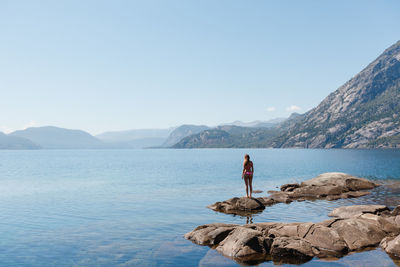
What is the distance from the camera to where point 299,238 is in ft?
59.5

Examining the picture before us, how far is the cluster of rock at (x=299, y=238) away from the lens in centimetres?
1698

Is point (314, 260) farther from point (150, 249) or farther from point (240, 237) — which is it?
point (150, 249)

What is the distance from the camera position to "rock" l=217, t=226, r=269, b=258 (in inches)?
678

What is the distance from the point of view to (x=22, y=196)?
4284 centimetres

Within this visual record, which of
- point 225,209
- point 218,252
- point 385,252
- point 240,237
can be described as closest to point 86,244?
point 218,252

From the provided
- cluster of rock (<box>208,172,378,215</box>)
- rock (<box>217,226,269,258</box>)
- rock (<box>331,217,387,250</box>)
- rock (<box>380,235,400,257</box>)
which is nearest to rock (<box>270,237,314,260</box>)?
rock (<box>217,226,269,258</box>)

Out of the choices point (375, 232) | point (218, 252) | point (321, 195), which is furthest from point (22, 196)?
point (375, 232)

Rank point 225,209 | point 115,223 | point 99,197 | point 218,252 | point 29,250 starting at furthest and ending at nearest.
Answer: point 99,197 < point 225,209 < point 115,223 < point 29,250 < point 218,252

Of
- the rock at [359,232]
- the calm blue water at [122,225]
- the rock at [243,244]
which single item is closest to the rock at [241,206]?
the calm blue water at [122,225]

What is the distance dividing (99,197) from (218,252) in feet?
90.3

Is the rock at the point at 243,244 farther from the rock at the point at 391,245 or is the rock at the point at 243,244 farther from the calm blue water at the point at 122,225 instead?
the rock at the point at 391,245

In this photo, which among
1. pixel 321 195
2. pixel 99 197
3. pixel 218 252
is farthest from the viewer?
pixel 99 197

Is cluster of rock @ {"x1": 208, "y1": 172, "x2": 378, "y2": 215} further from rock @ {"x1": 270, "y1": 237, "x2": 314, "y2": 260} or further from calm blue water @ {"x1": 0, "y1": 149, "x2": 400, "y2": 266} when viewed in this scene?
rock @ {"x1": 270, "y1": 237, "x2": 314, "y2": 260}

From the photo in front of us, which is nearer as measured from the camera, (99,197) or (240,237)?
(240,237)
